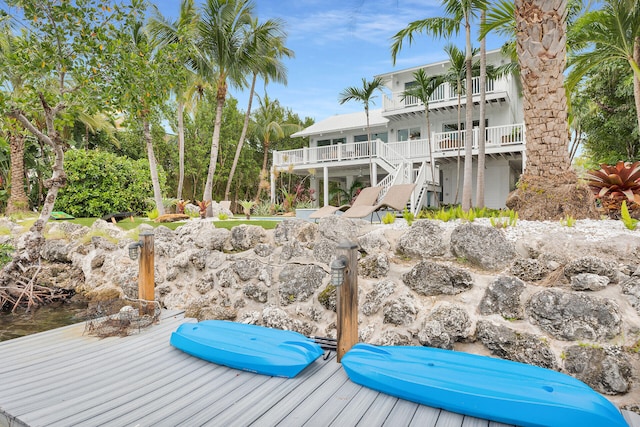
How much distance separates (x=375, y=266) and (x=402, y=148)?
1201 centimetres

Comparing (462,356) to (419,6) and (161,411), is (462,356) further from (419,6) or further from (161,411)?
(419,6)

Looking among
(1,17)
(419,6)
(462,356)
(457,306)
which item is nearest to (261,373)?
(462,356)

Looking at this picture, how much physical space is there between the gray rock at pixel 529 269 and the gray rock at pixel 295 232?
2489 mm

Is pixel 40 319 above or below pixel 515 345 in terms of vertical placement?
below

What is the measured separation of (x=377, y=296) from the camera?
4004 millimetres

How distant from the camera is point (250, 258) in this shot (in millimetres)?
5164

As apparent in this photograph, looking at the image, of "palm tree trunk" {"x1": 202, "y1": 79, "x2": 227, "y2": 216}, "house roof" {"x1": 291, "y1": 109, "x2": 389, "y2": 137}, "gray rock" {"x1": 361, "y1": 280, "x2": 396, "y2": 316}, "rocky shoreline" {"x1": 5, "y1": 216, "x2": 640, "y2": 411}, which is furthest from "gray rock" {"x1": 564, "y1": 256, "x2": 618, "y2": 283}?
"house roof" {"x1": 291, "y1": 109, "x2": 389, "y2": 137}

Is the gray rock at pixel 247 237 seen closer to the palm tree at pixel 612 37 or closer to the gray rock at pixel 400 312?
the gray rock at pixel 400 312

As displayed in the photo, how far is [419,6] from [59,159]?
7532 mm

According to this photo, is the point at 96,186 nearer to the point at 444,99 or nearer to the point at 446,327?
the point at 446,327

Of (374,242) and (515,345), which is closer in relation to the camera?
(515,345)

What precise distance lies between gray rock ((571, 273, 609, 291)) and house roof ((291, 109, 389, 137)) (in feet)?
52.5

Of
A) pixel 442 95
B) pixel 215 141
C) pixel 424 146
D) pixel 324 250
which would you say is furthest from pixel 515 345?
pixel 442 95

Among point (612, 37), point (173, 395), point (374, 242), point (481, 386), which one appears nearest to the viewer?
point (481, 386)
